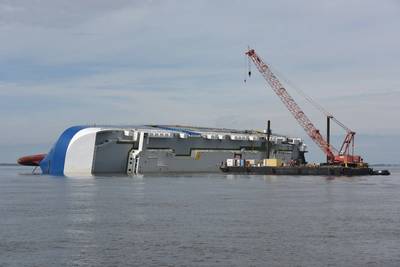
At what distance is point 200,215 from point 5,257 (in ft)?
60.8

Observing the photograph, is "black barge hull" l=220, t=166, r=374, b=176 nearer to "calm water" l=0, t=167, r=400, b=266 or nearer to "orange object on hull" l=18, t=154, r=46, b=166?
"orange object on hull" l=18, t=154, r=46, b=166

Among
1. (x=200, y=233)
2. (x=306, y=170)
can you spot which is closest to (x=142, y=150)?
(x=306, y=170)

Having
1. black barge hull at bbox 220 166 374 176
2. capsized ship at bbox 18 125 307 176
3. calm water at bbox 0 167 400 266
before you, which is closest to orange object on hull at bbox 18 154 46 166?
capsized ship at bbox 18 125 307 176

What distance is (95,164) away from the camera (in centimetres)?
13125

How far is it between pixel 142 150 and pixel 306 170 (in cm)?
3488

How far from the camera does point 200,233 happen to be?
35750mm

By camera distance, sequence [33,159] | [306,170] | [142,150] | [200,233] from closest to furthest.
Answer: [200,233] → [142,150] → [306,170] → [33,159]

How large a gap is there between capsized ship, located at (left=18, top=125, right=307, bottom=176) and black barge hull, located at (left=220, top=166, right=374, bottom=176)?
7.85m

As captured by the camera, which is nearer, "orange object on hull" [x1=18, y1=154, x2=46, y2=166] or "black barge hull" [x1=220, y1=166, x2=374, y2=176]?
"black barge hull" [x1=220, y1=166, x2=374, y2=176]

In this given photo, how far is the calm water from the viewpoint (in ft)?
93.6

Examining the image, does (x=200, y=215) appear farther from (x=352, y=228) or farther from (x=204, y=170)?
(x=204, y=170)

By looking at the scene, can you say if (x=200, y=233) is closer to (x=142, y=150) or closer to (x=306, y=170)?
(x=142, y=150)

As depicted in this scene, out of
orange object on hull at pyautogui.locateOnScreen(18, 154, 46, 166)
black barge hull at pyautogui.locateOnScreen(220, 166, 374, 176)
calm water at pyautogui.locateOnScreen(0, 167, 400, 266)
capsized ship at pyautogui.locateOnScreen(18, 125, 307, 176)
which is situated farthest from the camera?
orange object on hull at pyautogui.locateOnScreen(18, 154, 46, 166)

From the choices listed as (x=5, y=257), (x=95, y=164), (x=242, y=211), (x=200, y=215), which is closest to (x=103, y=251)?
(x=5, y=257)
